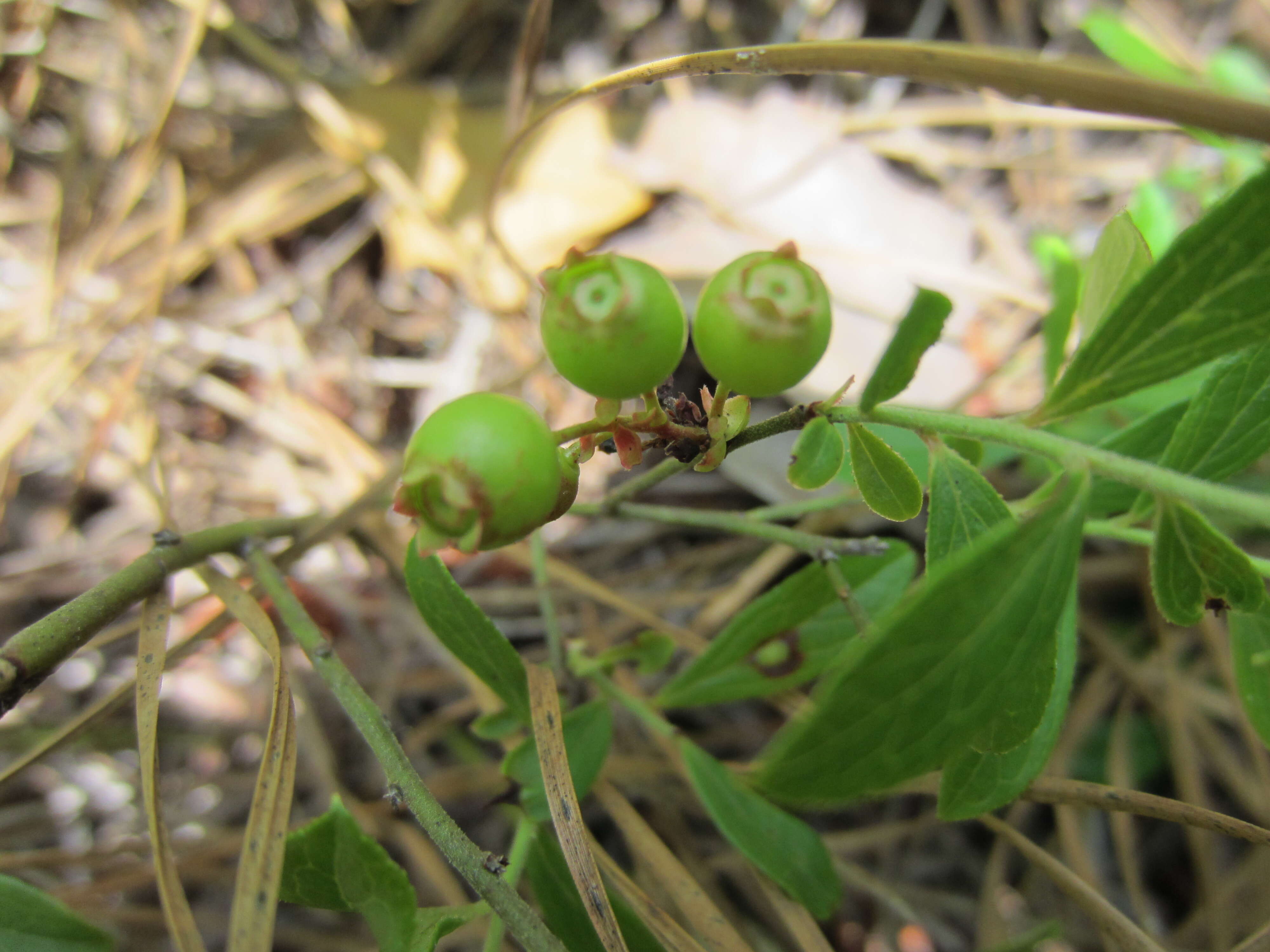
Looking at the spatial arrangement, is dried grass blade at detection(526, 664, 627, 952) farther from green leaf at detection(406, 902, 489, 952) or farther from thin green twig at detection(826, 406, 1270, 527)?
thin green twig at detection(826, 406, 1270, 527)

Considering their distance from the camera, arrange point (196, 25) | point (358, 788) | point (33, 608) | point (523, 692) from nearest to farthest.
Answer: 1. point (523, 692)
2. point (358, 788)
3. point (33, 608)
4. point (196, 25)

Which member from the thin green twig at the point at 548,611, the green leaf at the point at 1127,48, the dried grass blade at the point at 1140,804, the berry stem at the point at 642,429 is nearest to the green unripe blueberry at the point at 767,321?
the berry stem at the point at 642,429

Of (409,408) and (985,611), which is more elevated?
(409,408)

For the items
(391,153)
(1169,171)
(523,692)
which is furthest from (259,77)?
(1169,171)

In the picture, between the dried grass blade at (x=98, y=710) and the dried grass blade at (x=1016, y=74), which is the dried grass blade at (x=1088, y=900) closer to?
the dried grass blade at (x=1016, y=74)

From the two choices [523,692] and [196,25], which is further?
[196,25]

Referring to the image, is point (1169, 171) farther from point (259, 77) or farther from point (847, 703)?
point (259, 77)

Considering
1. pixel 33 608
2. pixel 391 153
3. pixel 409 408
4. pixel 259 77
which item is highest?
pixel 259 77

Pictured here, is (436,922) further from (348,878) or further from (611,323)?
(611,323)
